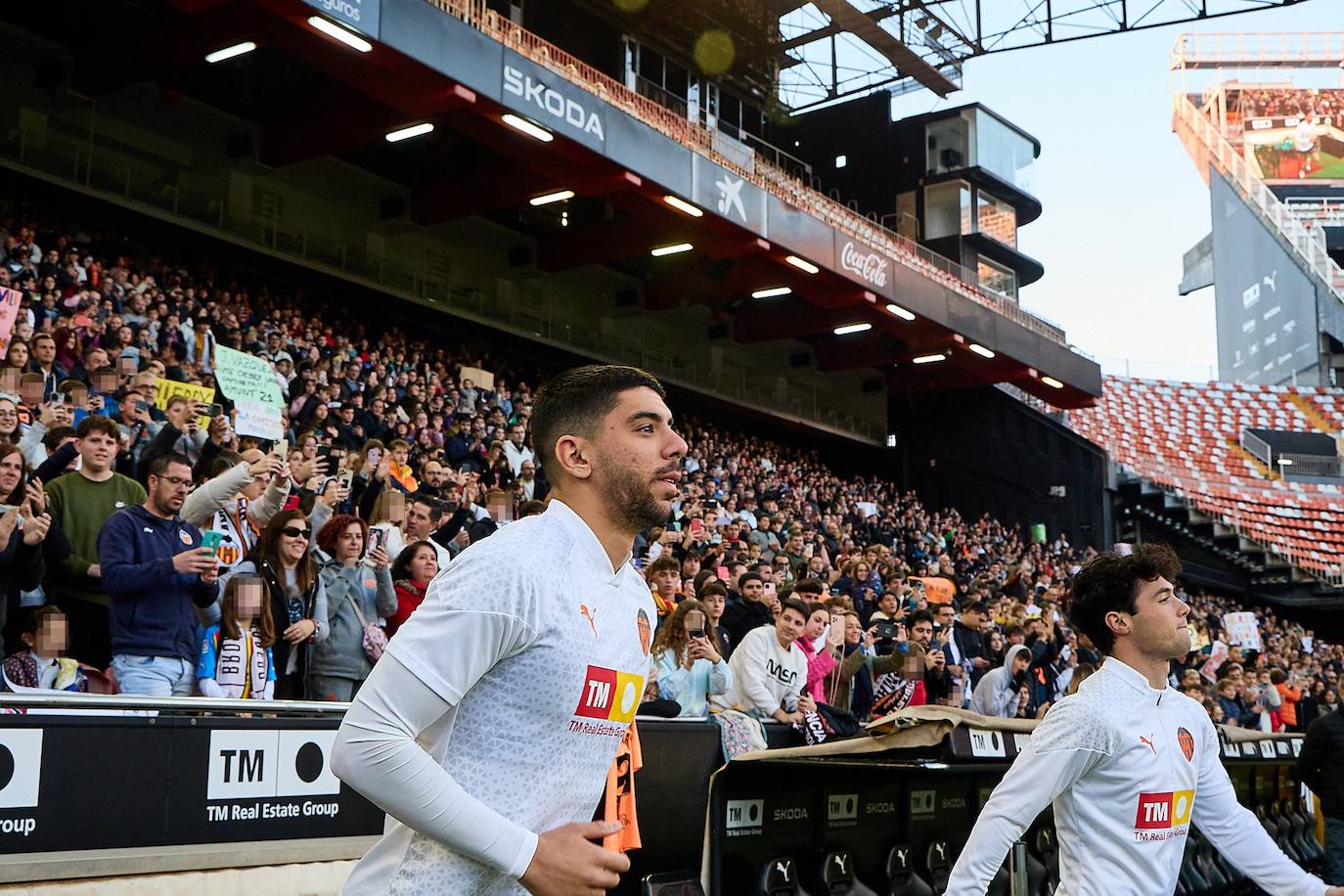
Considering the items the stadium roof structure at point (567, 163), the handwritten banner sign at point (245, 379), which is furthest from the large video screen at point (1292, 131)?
the handwritten banner sign at point (245, 379)

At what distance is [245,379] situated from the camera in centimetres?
1146

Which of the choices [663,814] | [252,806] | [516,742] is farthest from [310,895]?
[516,742]

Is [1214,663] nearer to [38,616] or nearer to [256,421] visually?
[256,421]

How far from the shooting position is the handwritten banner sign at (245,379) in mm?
11250

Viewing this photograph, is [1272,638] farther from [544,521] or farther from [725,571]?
[544,521]

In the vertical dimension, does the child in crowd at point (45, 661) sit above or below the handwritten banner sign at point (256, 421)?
below

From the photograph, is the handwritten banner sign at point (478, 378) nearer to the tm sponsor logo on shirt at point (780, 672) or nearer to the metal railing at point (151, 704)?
the tm sponsor logo on shirt at point (780, 672)

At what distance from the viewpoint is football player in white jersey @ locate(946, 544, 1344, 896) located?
431 centimetres

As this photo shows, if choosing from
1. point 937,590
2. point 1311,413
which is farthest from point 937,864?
Answer: point 1311,413

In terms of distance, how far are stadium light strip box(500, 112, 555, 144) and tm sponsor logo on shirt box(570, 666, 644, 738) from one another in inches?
687

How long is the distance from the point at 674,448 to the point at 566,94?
712 inches

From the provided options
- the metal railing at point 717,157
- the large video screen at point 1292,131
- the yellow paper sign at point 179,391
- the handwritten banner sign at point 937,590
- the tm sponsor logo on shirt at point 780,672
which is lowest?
the tm sponsor logo on shirt at point 780,672

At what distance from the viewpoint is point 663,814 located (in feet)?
19.8

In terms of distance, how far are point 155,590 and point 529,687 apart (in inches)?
181
